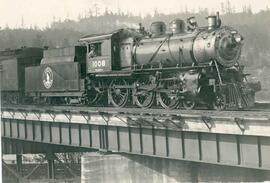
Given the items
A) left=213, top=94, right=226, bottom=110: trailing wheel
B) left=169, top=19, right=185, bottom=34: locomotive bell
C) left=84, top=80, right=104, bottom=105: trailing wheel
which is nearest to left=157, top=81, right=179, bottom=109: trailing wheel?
left=213, top=94, right=226, bottom=110: trailing wheel

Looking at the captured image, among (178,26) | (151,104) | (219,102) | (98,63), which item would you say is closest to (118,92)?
(98,63)

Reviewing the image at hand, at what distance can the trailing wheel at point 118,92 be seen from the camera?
723 inches

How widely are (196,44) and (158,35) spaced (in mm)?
2361

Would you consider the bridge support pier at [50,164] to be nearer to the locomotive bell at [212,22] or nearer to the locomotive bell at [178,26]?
the locomotive bell at [178,26]

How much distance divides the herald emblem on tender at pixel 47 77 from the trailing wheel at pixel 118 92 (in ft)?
14.2

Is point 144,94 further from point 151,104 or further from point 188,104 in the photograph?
point 188,104

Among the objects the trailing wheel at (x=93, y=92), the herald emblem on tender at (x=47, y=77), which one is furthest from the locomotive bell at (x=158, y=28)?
the herald emblem on tender at (x=47, y=77)

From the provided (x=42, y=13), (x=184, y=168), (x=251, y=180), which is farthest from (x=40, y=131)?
(x=251, y=180)

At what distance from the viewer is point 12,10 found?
1354 centimetres

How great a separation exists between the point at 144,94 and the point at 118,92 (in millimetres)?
1713

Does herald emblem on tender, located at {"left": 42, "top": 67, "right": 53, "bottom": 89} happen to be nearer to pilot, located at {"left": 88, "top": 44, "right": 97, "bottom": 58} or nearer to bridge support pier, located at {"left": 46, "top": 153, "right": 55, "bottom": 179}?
pilot, located at {"left": 88, "top": 44, "right": 97, "bottom": 58}

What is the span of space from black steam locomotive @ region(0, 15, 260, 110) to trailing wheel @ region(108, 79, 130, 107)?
3 cm

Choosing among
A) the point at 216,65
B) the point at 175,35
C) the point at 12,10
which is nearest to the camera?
the point at 12,10

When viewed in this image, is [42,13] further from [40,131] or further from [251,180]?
[251,180]
